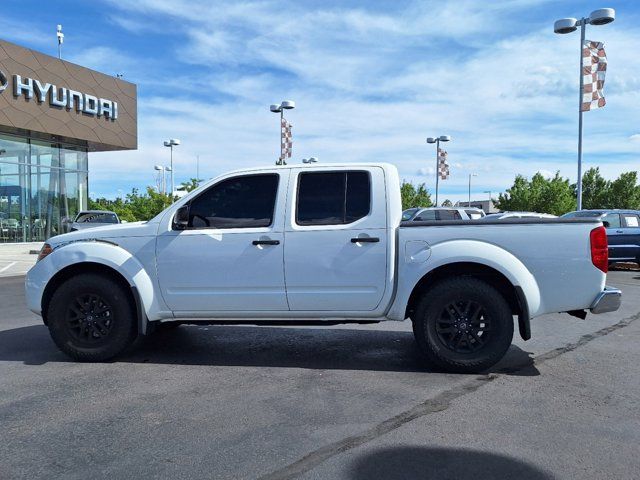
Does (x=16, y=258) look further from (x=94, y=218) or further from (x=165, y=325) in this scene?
(x=165, y=325)

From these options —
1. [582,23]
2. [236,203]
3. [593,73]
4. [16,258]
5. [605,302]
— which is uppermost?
[582,23]

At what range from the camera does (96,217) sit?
846 inches

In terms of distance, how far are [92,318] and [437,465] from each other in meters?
3.69

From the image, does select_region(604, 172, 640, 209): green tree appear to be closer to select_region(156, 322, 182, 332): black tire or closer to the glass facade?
the glass facade

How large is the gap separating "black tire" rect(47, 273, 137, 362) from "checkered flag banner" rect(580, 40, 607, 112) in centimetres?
1830

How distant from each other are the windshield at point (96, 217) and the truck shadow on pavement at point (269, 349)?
572 inches

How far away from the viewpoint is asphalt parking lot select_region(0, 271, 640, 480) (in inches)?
127

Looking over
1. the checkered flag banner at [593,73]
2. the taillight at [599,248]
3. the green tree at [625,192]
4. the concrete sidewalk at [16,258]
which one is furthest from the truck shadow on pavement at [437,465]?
the green tree at [625,192]

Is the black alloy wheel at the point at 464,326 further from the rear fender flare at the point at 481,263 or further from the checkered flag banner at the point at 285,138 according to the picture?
the checkered flag banner at the point at 285,138

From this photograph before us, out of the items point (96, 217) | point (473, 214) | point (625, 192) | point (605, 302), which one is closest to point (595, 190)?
point (625, 192)

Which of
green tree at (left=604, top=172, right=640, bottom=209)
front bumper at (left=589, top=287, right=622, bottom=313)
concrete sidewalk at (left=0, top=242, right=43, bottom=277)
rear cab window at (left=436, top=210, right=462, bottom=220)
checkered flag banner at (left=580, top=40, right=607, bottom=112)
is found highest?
checkered flag banner at (left=580, top=40, right=607, bottom=112)

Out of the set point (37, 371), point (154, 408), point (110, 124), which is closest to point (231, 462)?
point (154, 408)

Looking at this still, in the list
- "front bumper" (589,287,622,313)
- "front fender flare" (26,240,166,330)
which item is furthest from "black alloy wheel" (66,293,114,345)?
"front bumper" (589,287,622,313)

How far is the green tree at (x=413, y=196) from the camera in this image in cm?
4781
